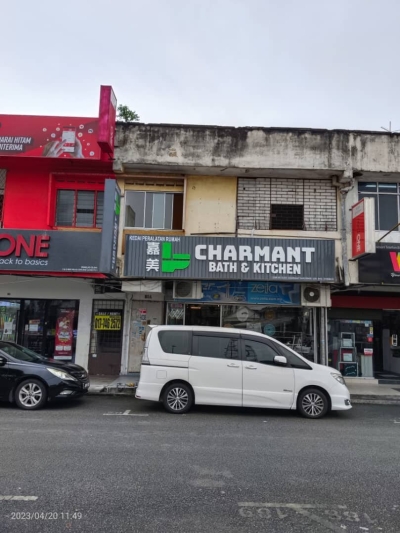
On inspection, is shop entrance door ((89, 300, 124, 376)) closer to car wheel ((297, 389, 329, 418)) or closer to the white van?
the white van

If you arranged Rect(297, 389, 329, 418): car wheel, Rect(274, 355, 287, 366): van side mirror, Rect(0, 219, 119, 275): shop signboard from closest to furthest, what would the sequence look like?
1. Rect(297, 389, 329, 418): car wheel
2. Rect(274, 355, 287, 366): van side mirror
3. Rect(0, 219, 119, 275): shop signboard

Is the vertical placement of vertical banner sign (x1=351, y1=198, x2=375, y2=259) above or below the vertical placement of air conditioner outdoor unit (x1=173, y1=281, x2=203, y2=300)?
above

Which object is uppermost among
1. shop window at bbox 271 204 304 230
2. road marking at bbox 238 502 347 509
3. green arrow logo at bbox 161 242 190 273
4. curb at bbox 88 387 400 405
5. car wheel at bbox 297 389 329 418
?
shop window at bbox 271 204 304 230

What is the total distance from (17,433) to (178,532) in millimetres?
4239

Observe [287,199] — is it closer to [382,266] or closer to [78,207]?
[382,266]

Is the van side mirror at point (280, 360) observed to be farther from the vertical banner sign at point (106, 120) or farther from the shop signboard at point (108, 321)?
the vertical banner sign at point (106, 120)

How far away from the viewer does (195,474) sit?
505cm

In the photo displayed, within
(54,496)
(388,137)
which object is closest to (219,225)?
(388,137)

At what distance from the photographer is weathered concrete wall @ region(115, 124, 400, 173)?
42.7 feet

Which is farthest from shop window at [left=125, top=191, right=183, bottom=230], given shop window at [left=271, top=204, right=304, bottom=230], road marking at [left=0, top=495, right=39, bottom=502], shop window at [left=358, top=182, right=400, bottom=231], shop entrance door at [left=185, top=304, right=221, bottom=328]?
road marking at [left=0, top=495, right=39, bottom=502]

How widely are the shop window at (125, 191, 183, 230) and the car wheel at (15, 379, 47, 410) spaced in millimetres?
6379

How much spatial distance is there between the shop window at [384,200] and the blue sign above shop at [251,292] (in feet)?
11.8

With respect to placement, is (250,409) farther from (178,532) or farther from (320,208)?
(320,208)
